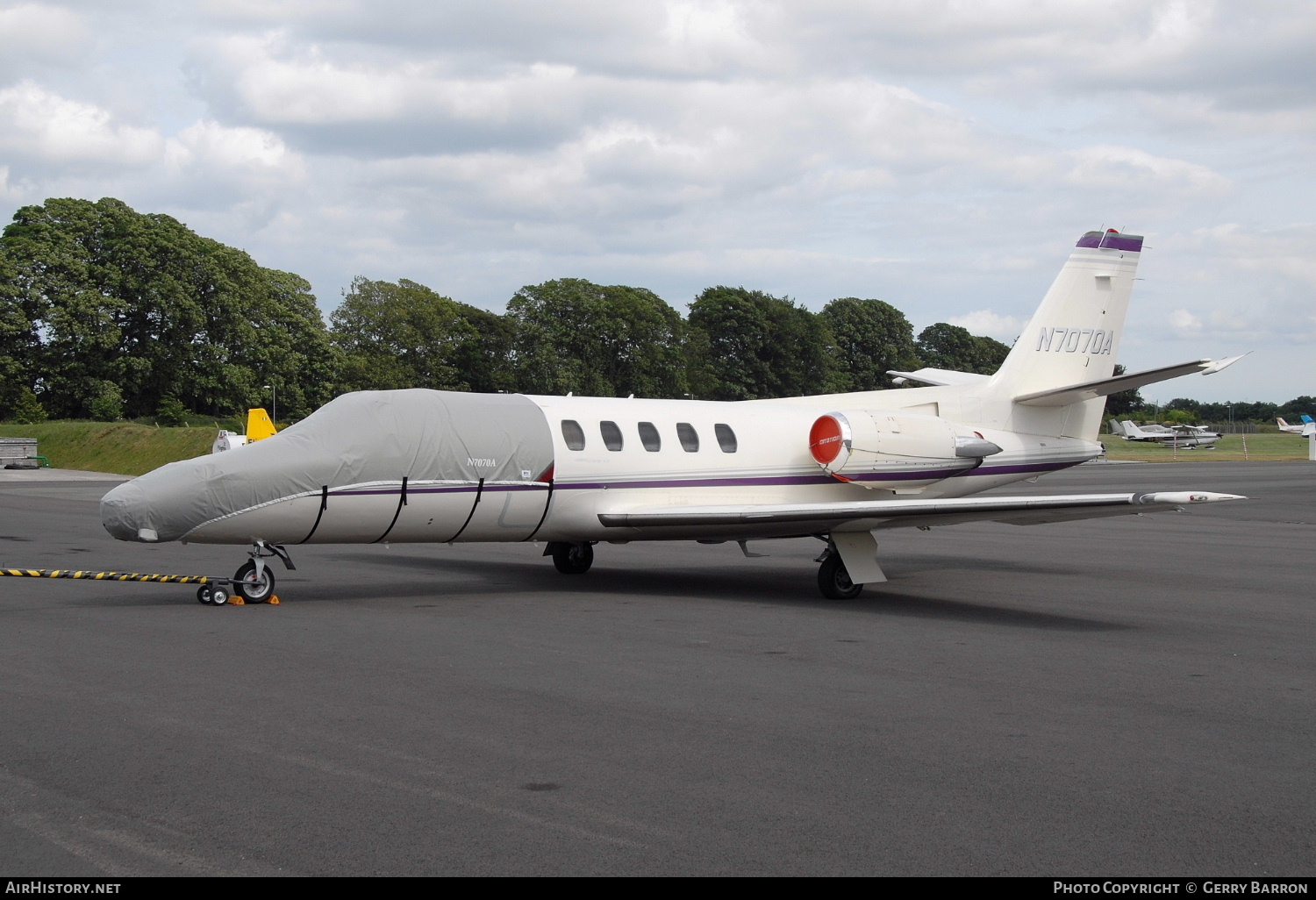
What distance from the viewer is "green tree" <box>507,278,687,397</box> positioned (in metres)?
82.5

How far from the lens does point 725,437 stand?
16047 mm

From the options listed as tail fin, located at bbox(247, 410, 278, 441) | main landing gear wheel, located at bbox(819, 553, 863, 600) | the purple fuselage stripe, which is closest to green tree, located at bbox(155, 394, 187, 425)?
tail fin, located at bbox(247, 410, 278, 441)

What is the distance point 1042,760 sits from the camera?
667cm

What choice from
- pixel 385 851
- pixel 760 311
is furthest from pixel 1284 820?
pixel 760 311

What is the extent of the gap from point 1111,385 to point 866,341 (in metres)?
92.9

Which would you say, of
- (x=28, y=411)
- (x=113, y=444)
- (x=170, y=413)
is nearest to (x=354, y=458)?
(x=113, y=444)

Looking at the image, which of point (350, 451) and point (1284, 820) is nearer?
point (1284, 820)

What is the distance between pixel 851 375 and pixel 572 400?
93.5 meters

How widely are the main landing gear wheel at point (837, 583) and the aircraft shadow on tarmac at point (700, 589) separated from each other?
0.14m

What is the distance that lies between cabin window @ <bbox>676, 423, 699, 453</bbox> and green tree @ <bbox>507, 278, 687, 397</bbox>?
214ft

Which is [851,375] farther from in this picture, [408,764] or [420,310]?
[408,764]

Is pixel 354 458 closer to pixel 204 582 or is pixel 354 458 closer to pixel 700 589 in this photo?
pixel 204 582

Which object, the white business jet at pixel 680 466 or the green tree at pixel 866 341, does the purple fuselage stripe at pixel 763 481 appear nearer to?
the white business jet at pixel 680 466

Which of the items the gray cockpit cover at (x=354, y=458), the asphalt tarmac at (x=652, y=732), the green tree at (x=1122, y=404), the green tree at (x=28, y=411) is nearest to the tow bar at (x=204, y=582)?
the asphalt tarmac at (x=652, y=732)
